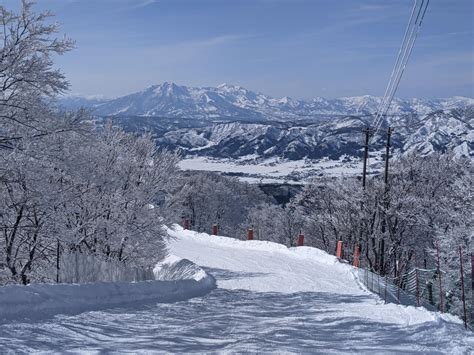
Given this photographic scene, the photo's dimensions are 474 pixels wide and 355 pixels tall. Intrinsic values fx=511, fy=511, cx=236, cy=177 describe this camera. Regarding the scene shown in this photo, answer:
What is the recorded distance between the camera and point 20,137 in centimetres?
1048

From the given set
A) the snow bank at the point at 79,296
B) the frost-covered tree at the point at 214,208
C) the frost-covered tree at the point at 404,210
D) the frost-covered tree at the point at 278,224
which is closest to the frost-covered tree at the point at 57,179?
the snow bank at the point at 79,296

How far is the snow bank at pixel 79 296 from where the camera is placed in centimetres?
705

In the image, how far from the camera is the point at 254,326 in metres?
8.60

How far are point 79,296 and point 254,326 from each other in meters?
2.94

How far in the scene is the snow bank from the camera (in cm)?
705

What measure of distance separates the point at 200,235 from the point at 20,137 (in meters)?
20.5

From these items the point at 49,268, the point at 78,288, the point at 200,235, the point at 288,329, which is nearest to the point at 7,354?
the point at 78,288

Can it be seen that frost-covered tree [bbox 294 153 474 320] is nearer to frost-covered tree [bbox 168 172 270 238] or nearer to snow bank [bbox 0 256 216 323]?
snow bank [bbox 0 256 216 323]

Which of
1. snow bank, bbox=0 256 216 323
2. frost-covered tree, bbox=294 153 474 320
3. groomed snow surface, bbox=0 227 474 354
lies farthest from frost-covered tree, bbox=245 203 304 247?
snow bank, bbox=0 256 216 323

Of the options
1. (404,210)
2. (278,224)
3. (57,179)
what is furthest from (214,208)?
(57,179)

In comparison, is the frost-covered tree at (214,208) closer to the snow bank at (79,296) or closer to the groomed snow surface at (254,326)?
the groomed snow surface at (254,326)

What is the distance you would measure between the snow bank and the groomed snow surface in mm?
192

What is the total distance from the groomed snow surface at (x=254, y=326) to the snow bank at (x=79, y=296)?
0.19 m

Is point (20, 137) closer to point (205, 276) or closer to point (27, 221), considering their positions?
point (27, 221)
